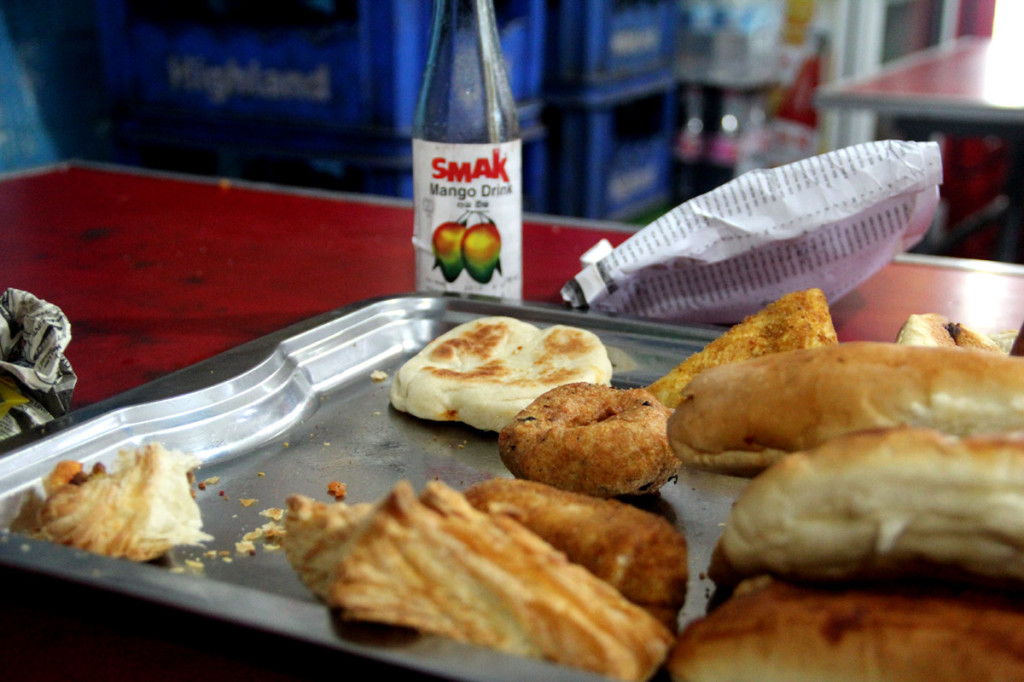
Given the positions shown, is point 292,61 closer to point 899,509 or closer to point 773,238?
point 773,238

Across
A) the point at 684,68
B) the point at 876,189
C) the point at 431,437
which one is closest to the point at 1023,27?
the point at 684,68

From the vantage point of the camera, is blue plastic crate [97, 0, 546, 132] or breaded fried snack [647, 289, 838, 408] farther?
blue plastic crate [97, 0, 546, 132]

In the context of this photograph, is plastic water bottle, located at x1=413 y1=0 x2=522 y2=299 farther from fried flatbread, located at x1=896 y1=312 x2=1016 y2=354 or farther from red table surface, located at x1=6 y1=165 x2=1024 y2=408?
fried flatbread, located at x1=896 y1=312 x2=1016 y2=354

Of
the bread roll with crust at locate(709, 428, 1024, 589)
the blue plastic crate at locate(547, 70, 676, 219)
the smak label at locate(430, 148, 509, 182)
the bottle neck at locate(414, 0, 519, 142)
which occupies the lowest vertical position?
the blue plastic crate at locate(547, 70, 676, 219)

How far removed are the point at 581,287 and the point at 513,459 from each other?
0.50m

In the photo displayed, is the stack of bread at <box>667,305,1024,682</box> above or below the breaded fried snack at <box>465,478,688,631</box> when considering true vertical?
above

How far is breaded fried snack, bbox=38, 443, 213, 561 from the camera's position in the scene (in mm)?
732

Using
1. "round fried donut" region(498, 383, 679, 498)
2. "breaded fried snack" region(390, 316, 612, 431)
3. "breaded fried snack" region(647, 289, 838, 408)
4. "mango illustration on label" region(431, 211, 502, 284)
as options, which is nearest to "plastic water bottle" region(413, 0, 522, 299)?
"mango illustration on label" region(431, 211, 502, 284)

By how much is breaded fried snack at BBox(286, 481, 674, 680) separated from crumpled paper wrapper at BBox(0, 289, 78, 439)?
531mm

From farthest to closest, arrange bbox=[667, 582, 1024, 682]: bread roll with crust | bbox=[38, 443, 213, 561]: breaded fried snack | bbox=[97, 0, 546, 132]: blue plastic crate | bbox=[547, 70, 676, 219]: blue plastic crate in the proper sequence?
1. bbox=[547, 70, 676, 219]: blue plastic crate
2. bbox=[97, 0, 546, 132]: blue plastic crate
3. bbox=[38, 443, 213, 561]: breaded fried snack
4. bbox=[667, 582, 1024, 682]: bread roll with crust

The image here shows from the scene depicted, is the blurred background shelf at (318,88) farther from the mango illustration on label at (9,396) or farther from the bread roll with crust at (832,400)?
the bread roll with crust at (832,400)

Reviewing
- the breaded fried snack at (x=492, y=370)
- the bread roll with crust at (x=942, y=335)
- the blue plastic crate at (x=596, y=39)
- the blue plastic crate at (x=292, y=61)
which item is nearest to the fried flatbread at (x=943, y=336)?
the bread roll with crust at (x=942, y=335)

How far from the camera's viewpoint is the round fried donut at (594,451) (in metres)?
0.89

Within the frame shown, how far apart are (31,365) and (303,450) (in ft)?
0.94
